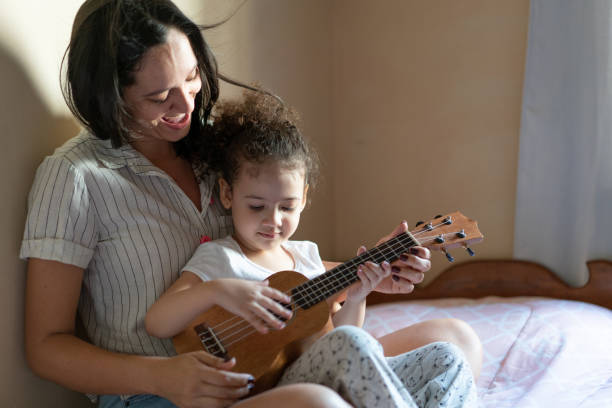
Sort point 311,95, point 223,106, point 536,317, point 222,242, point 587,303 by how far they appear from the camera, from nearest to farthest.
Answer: point 222,242 < point 223,106 < point 536,317 < point 587,303 < point 311,95

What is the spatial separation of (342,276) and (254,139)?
353 mm

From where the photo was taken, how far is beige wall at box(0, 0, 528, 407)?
2.01 meters

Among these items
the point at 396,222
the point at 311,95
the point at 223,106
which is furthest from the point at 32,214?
the point at 396,222

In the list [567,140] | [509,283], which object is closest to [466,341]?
[509,283]

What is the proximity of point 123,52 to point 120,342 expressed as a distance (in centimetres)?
58

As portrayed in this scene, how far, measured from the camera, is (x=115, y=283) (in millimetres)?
1123

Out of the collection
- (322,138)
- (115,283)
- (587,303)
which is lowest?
(587,303)

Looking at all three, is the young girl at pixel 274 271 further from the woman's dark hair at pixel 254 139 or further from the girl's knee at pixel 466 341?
the girl's knee at pixel 466 341

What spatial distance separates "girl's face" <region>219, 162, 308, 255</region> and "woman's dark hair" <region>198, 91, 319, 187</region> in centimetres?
2

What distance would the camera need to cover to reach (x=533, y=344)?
5.55 ft

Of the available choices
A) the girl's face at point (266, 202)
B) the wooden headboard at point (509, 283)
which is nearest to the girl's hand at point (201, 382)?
the girl's face at point (266, 202)

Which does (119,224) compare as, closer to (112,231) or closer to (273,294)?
(112,231)

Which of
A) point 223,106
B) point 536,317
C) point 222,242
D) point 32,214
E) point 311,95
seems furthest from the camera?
point 311,95

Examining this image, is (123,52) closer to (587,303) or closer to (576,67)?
(576,67)
